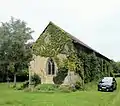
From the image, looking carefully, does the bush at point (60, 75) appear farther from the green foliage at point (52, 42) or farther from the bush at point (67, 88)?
the bush at point (67, 88)

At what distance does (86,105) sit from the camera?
61.2 feet

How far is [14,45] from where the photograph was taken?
129ft

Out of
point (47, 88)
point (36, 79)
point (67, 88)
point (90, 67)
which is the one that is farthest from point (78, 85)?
point (90, 67)

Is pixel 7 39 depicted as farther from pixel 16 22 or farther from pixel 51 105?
pixel 51 105

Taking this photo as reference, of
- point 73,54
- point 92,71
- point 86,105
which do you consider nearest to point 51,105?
point 86,105

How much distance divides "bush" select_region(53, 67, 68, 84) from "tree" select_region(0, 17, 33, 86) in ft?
20.4

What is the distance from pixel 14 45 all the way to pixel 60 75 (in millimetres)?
8365

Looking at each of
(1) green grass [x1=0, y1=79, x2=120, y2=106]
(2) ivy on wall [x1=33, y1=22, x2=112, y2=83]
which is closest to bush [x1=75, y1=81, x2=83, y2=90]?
(2) ivy on wall [x1=33, y1=22, x2=112, y2=83]

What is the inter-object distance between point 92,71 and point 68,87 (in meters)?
10.1

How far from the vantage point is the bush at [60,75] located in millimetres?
35562

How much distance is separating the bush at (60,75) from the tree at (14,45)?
6206mm

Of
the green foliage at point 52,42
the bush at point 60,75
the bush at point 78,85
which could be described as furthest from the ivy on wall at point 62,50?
the bush at point 78,85

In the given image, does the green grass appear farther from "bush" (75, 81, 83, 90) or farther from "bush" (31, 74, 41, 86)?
"bush" (31, 74, 41, 86)

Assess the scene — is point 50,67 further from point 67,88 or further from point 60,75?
point 67,88
